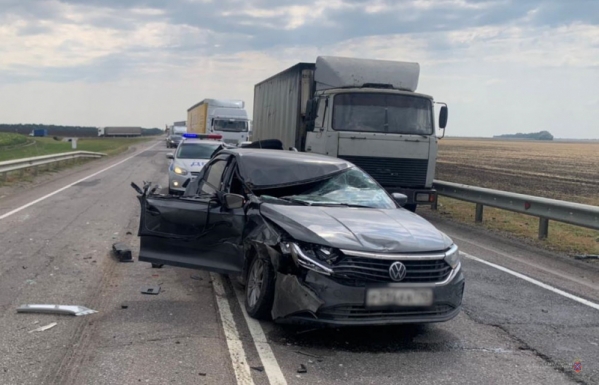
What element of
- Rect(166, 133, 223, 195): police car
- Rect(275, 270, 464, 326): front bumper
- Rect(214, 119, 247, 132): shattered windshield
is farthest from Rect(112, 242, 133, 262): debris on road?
Rect(214, 119, 247, 132): shattered windshield

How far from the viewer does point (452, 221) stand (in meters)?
14.9

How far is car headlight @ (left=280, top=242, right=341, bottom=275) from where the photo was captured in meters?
5.44

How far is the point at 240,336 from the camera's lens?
225 inches

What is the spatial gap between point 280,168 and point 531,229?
8.29 meters

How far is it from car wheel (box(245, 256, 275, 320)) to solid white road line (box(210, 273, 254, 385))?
228 mm

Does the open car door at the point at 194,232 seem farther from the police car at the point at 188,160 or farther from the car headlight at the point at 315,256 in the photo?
the police car at the point at 188,160

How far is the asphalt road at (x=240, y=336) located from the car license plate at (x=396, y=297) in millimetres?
402

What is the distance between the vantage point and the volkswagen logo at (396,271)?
5.44 meters

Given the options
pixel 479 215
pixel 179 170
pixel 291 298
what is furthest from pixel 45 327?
pixel 179 170

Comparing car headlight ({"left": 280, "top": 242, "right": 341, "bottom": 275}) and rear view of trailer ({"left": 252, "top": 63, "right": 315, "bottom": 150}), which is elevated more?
rear view of trailer ({"left": 252, "top": 63, "right": 315, "bottom": 150})

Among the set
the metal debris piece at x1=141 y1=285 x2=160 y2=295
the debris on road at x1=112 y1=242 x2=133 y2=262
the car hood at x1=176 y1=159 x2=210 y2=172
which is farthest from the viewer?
the car hood at x1=176 y1=159 x2=210 y2=172

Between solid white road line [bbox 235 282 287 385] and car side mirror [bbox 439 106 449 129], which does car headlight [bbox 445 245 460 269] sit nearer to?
solid white road line [bbox 235 282 287 385]

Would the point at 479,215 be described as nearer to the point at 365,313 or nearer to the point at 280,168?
the point at 280,168

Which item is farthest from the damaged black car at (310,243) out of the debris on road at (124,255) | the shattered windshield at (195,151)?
the shattered windshield at (195,151)
